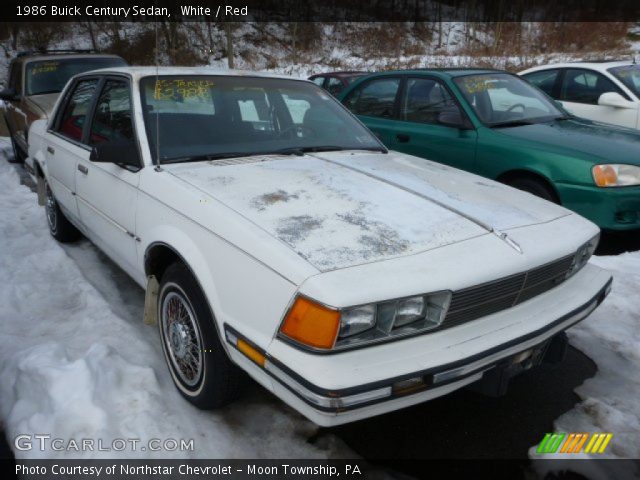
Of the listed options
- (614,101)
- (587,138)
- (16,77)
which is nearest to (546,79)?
(614,101)

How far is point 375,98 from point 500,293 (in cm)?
413

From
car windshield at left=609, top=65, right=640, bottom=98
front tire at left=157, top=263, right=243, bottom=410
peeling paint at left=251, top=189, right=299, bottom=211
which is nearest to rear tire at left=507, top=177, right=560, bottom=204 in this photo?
peeling paint at left=251, top=189, right=299, bottom=211

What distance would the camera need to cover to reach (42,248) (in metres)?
4.31

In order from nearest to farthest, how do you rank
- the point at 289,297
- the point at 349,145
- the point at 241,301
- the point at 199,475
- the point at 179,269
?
the point at 289,297 < the point at 241,301 < the point at 199,475 < the point at 179,269 < the point at 349,145

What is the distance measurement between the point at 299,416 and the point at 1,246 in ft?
10.9

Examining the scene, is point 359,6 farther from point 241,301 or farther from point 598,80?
point 241,301

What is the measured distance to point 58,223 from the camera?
432 centimetres

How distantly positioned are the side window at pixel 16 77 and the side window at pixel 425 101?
565 cm

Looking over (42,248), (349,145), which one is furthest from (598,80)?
(42,248)

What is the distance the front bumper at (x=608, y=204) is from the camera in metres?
3.86

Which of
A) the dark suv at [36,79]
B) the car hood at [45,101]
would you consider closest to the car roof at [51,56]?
the dark suv at [36,79]

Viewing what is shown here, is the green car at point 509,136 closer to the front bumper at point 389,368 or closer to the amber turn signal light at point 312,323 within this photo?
the front bumper at point 389,368

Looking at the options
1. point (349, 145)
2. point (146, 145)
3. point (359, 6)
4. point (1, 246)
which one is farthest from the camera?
point (359, 6)

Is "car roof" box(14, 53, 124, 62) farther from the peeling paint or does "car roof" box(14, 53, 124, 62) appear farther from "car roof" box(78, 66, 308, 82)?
the peeling paint
